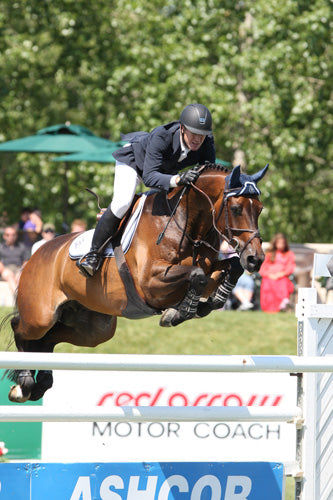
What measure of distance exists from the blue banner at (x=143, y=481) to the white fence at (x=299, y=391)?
24 cm

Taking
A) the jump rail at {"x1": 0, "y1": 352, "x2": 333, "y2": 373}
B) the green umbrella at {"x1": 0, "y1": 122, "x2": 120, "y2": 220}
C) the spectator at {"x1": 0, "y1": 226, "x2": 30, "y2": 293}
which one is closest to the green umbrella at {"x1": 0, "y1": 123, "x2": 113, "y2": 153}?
the green umbrella at {"x1": 0, "y1": 122, "x2": 120, "y2": 220}

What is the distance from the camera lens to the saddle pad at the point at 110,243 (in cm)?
508

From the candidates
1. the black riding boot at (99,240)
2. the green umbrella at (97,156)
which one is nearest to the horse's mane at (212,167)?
the black riding boot at (99,240)

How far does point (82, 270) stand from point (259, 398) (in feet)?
7.26

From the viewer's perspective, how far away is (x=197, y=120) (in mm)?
4637

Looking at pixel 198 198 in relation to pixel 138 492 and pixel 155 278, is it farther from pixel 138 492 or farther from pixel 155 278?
pixel 138 492

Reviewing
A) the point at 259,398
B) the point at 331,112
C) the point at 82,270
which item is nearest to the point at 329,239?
the point at 331,112

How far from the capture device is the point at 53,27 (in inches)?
634

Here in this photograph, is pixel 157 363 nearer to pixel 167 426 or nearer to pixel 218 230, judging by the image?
pixel 218 230

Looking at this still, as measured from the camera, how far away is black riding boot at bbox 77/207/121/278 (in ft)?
16.7

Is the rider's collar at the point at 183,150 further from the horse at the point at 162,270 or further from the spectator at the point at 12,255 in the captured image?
the spectator at the point at 12,255

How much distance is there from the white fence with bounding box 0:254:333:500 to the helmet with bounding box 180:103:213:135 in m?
1.09

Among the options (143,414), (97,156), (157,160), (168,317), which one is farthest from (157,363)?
(97,156)

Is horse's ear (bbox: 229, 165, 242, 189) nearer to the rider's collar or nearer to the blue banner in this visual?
the rider's collar
